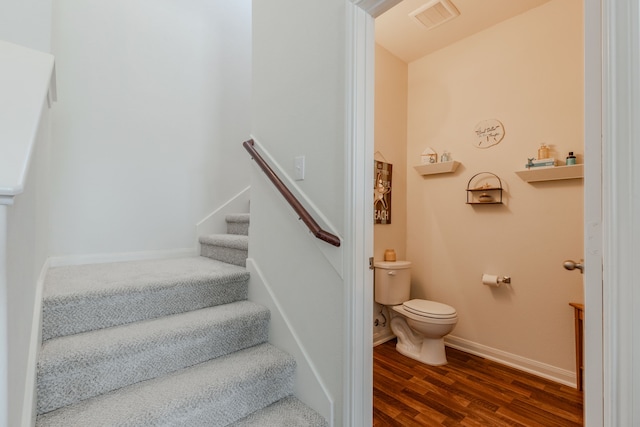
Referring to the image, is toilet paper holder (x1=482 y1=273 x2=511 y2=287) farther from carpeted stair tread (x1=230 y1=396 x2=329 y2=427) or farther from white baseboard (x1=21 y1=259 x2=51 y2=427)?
white baseboard (x1=21 y1=259 x2=51 y2=427)

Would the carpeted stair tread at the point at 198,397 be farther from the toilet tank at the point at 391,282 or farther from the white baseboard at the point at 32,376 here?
the toilet tank at the point at 391,282

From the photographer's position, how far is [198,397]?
1186 mm

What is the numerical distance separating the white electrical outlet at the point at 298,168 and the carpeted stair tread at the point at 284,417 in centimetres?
110

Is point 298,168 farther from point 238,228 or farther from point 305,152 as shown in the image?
point 238,228

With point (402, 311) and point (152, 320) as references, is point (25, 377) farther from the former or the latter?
point (402, 311)

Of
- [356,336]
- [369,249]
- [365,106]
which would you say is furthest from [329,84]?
[356,336]

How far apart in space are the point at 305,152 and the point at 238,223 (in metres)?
1.30

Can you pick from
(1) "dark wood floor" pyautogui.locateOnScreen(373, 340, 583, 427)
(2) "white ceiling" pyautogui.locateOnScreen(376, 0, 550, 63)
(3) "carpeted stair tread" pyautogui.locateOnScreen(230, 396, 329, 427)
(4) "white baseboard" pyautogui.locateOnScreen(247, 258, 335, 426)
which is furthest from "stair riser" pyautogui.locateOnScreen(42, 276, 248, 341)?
(2) "white ceiling" pyautogui.locateOnScreen(376, 0, 550, 63)

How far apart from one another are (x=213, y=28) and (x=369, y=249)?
264 centimetres

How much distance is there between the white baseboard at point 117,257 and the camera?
2.03 m

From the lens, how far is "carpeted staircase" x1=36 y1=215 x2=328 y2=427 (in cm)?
111

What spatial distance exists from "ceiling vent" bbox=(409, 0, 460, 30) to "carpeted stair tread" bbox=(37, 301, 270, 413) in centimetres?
251

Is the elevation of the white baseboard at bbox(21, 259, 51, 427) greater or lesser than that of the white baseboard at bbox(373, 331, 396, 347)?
greater

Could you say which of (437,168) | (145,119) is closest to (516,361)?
(437,168)
